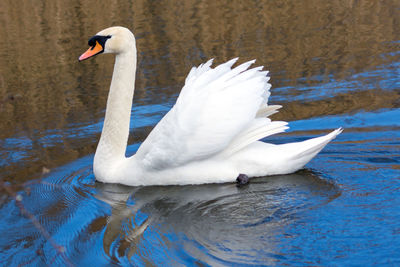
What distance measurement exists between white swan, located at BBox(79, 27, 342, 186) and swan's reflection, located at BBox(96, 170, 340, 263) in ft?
0.40

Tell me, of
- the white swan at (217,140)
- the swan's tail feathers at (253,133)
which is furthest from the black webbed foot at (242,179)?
the swan's tail feathers at (253,133)

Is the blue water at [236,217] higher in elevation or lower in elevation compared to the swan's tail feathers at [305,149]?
lower

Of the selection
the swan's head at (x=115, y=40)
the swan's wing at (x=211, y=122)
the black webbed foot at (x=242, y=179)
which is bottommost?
the black webbed foot at (x=242, y=179)

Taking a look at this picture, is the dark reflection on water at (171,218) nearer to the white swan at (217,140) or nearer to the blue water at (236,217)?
the blue water at (236,217)

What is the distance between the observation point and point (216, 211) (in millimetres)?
4992

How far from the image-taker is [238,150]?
5.50 m

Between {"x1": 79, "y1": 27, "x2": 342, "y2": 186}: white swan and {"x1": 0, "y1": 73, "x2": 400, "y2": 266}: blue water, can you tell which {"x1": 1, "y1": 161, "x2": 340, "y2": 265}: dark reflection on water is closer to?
{"x1": 0, "y1": 73, "x2": 400, "y2": 266}: blue water

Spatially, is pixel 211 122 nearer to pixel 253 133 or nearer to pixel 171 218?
pixel 253 133

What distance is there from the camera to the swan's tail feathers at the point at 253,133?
214 inches

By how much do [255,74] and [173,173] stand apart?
114cm

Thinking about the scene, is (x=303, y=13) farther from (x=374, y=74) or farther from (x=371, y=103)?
(x=371, y=103)

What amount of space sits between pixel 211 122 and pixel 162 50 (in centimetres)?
653

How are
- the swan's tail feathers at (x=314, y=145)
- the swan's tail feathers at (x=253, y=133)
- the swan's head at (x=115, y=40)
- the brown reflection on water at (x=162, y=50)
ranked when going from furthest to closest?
the brown reflection on water at (x=162, y=50)
the swan's head at (x=115, y=40)
the swan's tail feathers at (x=253, y=133)
the swan's tail feathers at (x=314, y=145)

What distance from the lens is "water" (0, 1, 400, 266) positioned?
432 cm
